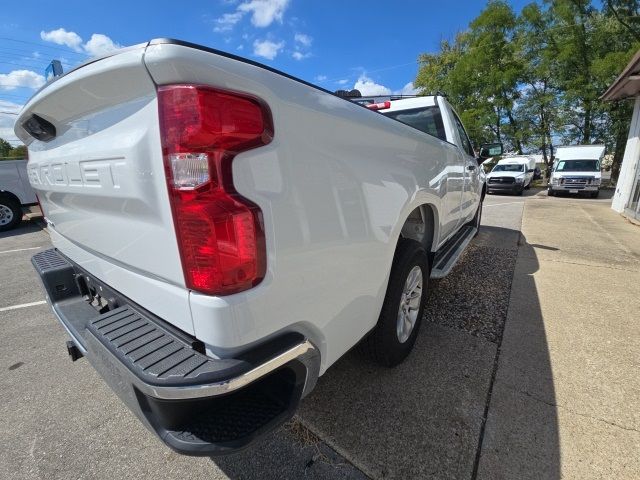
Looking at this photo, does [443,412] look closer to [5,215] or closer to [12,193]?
[5,215]

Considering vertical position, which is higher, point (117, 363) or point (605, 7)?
point (605, 7)

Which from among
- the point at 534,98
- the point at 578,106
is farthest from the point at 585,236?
the point at 534,98

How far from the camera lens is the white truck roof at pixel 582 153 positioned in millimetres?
17064

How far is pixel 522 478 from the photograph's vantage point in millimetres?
1528

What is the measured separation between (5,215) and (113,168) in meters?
10.2

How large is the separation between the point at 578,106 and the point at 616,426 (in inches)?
1106

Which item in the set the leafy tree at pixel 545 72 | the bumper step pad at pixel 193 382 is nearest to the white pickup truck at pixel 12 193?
the bumper step pad at pixel 193 382

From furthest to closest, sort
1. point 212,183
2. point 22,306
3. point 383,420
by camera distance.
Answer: point 22,306, point 383,420, point 212,183

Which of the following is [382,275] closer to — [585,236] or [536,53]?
[585,236]

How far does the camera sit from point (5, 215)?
8.36 metres

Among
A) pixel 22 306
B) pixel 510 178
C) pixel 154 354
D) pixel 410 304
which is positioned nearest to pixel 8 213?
pixel 22 306

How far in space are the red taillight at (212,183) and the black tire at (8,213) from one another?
1052cm

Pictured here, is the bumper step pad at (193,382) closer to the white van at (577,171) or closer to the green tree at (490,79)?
the white van at (577,171)

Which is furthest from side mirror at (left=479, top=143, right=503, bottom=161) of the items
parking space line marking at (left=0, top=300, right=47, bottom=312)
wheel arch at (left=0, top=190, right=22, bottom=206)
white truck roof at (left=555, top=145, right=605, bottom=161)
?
white truck roof at (left=555, top=145, right=605, bottom=161)
